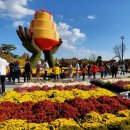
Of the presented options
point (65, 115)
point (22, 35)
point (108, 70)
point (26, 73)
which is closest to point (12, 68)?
point (26, 73)

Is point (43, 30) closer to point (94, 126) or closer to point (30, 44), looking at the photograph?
point (30, 44)

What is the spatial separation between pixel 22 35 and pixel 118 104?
2560 centimetres

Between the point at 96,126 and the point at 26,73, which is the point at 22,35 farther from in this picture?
the point at 96,126

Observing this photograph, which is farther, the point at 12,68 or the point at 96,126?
the point at 12,68

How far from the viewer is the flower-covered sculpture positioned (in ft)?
112

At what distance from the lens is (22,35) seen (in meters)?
34.1

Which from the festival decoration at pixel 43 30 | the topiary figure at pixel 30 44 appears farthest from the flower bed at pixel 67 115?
the festival decoration at pixel 43 30

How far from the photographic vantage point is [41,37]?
35.4 m

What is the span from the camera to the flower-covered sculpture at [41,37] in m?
34.0

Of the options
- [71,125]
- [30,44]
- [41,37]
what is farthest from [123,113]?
[41,37]

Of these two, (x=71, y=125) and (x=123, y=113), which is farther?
(x=123, y=113)

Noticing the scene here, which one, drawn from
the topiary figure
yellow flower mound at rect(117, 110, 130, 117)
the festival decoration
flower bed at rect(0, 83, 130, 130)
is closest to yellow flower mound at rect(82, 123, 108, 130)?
flower bed at rect(0, 83, 130, 130)

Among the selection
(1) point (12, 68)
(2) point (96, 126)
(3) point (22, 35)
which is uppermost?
(3) point (22, 35)

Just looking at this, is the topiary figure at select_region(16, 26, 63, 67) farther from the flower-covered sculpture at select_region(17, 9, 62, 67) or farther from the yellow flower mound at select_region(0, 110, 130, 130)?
the yellow flower mound at select_region(0, 110, 130, 130)
